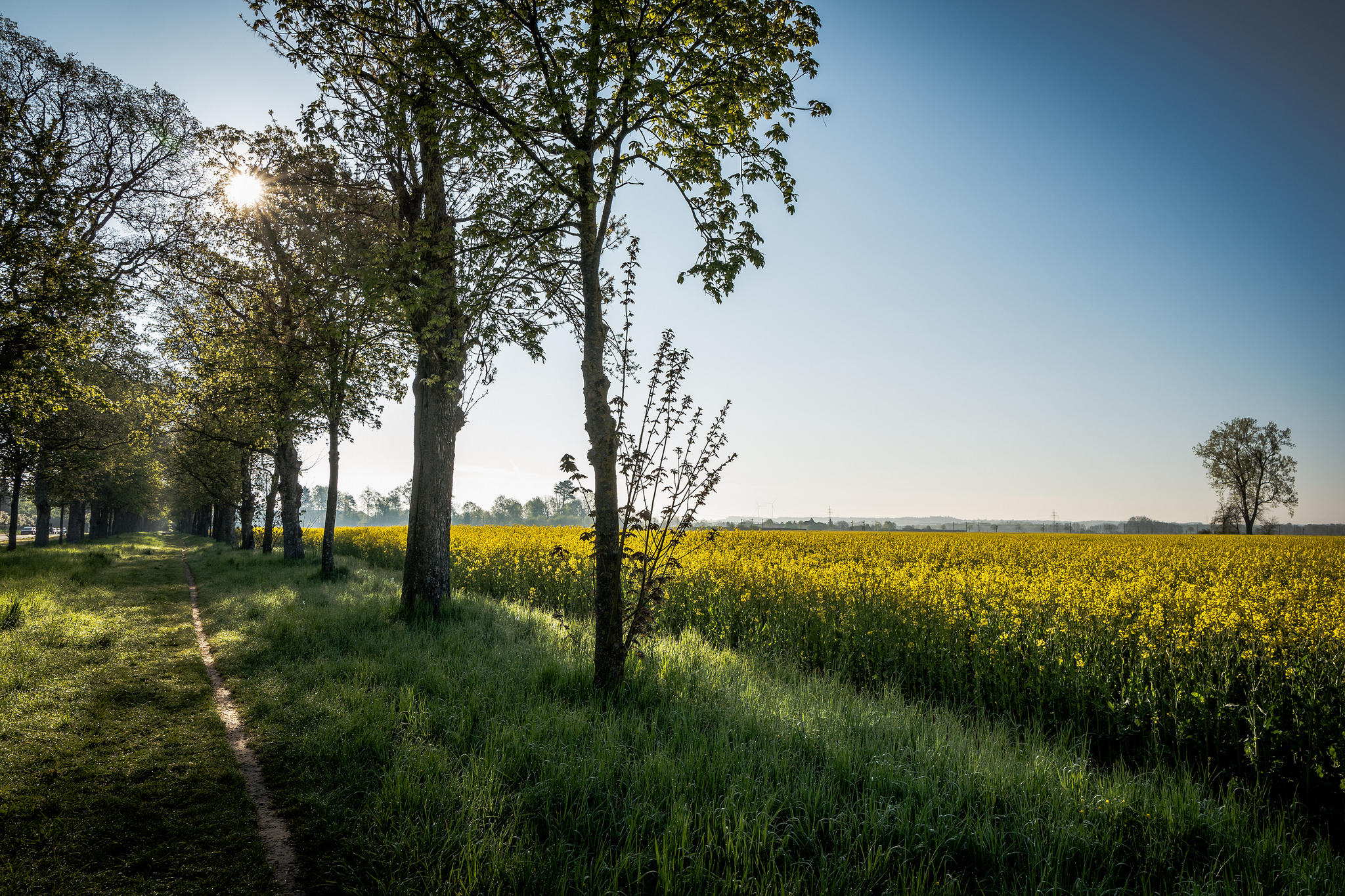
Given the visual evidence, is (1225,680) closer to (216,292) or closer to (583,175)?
(583,175)

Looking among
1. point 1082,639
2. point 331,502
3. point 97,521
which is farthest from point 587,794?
point 97,521

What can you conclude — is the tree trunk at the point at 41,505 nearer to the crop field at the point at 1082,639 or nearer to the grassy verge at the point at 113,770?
the grassy verge at the point at 113,770

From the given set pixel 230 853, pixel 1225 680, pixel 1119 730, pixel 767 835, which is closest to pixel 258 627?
pixel 230 853

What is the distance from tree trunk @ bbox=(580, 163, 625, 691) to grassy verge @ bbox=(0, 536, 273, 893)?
9.38 feet

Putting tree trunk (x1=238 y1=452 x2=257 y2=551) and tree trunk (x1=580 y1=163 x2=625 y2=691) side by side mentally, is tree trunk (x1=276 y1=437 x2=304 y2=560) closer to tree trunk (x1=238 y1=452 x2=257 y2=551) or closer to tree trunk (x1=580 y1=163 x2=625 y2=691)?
tree trunk (x1=238 y1=452 x2=257 y2=551)

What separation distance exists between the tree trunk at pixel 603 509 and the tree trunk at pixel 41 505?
1280 inches

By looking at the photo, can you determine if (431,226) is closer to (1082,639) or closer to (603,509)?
(603,509)

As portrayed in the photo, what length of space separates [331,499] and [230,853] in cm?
1467

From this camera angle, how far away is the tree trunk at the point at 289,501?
20.1 m

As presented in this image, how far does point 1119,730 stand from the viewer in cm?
545

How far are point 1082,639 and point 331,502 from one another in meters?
17.9

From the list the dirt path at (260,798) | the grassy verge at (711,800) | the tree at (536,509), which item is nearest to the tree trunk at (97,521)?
the dirt path at (260,798)

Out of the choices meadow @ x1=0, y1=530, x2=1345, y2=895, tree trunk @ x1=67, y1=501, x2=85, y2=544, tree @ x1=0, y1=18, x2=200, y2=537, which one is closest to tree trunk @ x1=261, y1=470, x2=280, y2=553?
tree @ x1=0, y1=18, x2=200, y2=537

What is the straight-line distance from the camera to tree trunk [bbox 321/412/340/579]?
49.4ft
